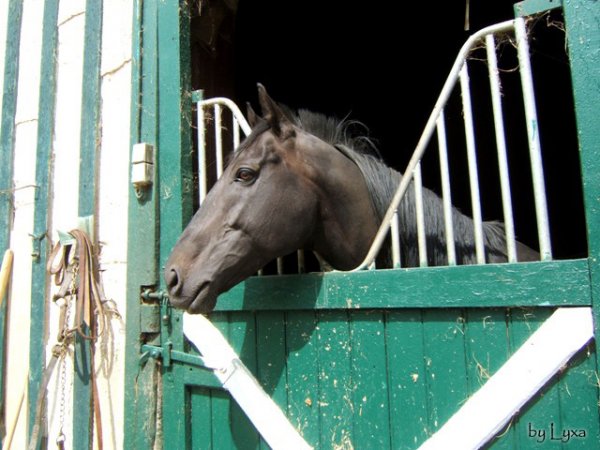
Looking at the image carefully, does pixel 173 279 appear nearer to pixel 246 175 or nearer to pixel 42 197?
pixel 246 175

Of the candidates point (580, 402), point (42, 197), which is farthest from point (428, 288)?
point (42, 197)

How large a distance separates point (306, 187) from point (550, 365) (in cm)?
104

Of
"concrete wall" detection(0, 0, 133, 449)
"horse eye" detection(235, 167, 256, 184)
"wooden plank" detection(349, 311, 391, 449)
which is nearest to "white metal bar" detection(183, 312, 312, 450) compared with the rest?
"wooden plank" detection(349, 311, 391, 449)

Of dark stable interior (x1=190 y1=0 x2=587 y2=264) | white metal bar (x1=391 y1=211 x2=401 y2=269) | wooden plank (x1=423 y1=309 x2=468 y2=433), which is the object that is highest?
dark stable interior (x1=190 y1=0 x2=587 y2=264)

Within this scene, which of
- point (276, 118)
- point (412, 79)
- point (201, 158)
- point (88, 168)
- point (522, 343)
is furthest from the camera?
point (412, 79)

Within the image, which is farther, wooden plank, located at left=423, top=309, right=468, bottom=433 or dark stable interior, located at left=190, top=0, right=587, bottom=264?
dark stable interior, located at left=190, top=0, right=587, bottom=264

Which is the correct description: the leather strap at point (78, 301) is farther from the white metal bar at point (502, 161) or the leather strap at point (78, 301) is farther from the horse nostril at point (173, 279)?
the white metal bar at point (502, 161)

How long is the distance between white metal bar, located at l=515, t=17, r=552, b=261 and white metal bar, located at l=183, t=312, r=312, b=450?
3.87 ft

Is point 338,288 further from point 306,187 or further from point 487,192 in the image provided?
point 487,192

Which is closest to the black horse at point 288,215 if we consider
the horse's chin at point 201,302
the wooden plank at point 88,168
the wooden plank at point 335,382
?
the horse's chin at point 201,302

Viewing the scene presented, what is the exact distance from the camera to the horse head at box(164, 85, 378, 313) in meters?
1.76

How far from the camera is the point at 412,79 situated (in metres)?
5.59

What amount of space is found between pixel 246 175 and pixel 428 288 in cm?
81

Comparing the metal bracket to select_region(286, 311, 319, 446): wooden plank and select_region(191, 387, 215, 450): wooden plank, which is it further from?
select_region(286, 311, 319, 446): wooden plank
